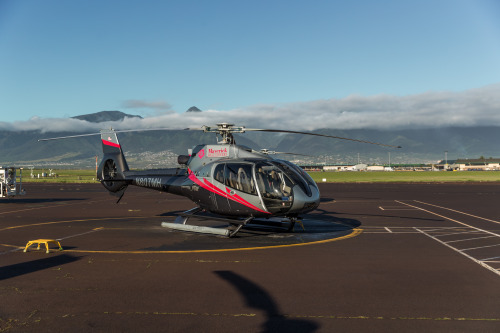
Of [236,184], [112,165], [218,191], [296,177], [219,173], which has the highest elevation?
[112,165]

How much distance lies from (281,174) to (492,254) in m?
7.72

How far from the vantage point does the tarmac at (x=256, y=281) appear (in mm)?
7562

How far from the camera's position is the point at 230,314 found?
7949mm

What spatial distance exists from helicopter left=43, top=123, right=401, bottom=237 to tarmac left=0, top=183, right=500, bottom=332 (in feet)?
3.04

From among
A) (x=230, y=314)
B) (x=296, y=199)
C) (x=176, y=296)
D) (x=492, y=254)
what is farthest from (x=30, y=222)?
(x=492, y=254)

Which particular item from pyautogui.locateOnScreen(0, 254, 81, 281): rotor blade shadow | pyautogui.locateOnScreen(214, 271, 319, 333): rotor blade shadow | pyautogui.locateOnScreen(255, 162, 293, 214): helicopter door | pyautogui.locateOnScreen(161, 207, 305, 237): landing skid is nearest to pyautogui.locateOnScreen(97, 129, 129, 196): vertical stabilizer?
pyautogui.locateOnScreen(161, 207, 305, 237): landing skid

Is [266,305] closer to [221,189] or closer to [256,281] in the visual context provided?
[256,281]

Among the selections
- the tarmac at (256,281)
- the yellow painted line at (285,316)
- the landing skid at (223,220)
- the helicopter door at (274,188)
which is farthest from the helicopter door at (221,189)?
the yellow painted line at (285,316)

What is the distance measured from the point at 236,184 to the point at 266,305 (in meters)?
8.83

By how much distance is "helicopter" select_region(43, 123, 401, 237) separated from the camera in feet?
53.6

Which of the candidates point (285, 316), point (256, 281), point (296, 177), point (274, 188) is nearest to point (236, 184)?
point (274, 188)

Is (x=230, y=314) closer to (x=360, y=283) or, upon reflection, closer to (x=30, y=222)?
(x=360, y=283)

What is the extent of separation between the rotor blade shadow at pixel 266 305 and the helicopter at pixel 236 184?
18.6 feet

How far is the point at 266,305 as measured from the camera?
27.7 feet
